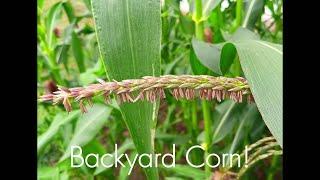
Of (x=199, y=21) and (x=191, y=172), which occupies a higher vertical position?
(x=199, y=21)

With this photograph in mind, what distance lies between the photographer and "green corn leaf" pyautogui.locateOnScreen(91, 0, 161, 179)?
1.01 ft

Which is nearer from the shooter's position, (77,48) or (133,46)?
(133,46)

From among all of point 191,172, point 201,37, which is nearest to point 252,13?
point 201,37

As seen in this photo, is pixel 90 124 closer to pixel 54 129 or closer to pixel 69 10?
pixel 54 129

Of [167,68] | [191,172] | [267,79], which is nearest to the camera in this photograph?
[267,79]

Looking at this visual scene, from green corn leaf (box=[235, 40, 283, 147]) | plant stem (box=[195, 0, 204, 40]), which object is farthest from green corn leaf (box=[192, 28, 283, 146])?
plant stem (box=[195, 0, 204, 40])

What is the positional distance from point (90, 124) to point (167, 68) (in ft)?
0.53

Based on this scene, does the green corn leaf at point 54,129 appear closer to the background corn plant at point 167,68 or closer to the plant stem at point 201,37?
the background corn plant at point 167,68

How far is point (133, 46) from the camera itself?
1.04ft

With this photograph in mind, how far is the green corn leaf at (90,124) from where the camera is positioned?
49 cm

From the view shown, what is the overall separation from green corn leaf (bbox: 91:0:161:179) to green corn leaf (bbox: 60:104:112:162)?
175 mm

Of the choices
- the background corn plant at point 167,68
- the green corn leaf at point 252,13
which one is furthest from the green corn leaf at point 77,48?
the green corn leaf at point 252,13

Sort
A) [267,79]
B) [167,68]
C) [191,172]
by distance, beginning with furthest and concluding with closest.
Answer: [167,68] → [191,172] → [267,79]

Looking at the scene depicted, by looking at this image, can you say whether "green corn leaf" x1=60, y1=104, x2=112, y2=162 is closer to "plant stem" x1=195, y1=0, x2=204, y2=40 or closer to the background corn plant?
the background corn plant
